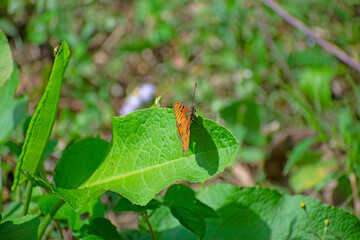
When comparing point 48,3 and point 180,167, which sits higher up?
point 48,3

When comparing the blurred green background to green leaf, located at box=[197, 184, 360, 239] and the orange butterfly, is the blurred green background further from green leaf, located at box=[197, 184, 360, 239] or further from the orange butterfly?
the orange butterfly

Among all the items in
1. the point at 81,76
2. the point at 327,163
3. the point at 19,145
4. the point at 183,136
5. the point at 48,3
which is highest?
the point at 48,3

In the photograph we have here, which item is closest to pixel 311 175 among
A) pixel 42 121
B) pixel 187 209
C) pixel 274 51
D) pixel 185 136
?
pixel 274 51

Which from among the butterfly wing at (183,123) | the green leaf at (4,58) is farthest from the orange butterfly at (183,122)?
the green leaf at (4,58)

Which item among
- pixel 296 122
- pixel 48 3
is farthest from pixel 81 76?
pixel 296 122

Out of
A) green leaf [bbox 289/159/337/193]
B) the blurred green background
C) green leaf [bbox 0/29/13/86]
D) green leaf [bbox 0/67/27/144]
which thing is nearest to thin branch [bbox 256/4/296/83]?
the blurred green background

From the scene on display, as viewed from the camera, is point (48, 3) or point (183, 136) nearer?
point (183, 136)

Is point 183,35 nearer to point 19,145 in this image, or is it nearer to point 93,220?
point 19,145
